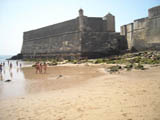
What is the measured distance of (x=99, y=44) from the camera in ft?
67.1

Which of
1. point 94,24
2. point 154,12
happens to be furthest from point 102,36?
point 154,12

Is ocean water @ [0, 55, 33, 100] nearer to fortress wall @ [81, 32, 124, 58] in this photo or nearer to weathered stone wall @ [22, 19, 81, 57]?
fortress wall @ [81, 32, 124, 58]

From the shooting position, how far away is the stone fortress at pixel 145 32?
1684 centimetres

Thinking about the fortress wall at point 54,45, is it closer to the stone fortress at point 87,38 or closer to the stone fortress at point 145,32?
the stone fortress at point 87,38

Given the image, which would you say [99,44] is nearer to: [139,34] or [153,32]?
[139,34]

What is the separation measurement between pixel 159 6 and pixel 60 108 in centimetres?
1700

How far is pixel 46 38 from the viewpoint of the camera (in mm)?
27859

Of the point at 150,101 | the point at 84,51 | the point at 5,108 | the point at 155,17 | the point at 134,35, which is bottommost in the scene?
the point at 5,108

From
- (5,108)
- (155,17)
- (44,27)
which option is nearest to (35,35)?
(44,27)

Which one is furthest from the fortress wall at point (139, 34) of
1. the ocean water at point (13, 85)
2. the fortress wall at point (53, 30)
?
the ocean water at point (13, 85)

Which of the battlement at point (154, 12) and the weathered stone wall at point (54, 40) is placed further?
the weathered stone wall at point (54, 40)

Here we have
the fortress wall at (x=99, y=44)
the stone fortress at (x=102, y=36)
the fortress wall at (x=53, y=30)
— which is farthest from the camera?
the fortress wall at (x=53, y=30)

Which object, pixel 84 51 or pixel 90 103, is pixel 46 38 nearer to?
pixel 84 51

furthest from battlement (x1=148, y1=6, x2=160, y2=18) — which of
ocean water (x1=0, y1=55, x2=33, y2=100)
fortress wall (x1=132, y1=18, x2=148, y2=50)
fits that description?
ocean water (x1=0, y1=55, x2=33, y2=100)
